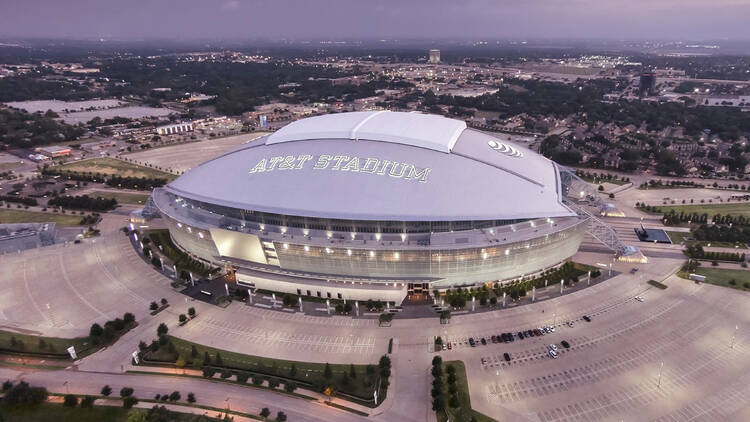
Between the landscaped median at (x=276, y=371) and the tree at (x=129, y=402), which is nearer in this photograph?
the tree at (x=129, y=402)

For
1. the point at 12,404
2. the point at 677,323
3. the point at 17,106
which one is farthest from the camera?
the point at 17,106

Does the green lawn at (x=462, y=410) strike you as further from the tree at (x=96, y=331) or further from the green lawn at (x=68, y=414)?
the tree at (x=96, y=331)

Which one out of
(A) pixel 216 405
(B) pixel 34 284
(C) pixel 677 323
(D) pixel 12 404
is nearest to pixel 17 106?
(B) pixel 34 284

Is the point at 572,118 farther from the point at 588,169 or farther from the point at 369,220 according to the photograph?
the point at 369,220

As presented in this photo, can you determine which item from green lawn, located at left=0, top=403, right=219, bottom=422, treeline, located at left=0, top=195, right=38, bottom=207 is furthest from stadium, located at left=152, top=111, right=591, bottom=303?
treeline, located at left=0, top=195, right=38, bottom=207

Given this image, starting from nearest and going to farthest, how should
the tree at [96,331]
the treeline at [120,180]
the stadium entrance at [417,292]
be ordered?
the tree at [96,331]
the stadium entrance at [417,292]
the treeline at [120,180]

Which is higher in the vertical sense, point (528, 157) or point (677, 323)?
point (528, 157)

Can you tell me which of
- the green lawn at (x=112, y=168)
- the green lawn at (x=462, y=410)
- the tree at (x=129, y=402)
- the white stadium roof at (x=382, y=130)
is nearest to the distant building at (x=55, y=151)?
the green lawn at (x=112, y=168)
